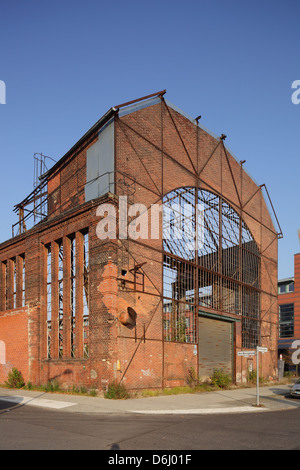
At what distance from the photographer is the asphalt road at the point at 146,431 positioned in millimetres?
8961

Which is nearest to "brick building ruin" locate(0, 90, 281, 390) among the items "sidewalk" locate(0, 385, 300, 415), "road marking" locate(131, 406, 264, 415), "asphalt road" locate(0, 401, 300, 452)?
"sidewalk" locate(0, 385, 300, 415)

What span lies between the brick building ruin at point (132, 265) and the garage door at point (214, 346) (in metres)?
0.07

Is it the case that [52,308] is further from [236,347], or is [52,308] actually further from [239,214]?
[239,214]

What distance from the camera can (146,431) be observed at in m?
10.7

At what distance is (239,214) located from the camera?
105 ft

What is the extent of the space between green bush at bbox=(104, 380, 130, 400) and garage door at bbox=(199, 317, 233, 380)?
26.2 ft

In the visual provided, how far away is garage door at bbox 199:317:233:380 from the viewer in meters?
26.2

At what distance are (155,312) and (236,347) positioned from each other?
10321mm

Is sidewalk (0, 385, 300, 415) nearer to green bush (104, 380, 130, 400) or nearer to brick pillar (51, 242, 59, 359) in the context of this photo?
green bush (104, 380, 130, 400)

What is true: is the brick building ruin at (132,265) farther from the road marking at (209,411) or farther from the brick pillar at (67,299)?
the road marking at (209,411)

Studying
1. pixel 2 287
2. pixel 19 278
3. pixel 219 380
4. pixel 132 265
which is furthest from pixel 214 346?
pixel 2 287

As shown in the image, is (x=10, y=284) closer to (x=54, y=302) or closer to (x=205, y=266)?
(x=54, y=302)

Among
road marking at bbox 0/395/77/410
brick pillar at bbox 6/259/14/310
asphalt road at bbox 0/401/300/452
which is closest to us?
asphalt road at bbox 0/401/300/452
